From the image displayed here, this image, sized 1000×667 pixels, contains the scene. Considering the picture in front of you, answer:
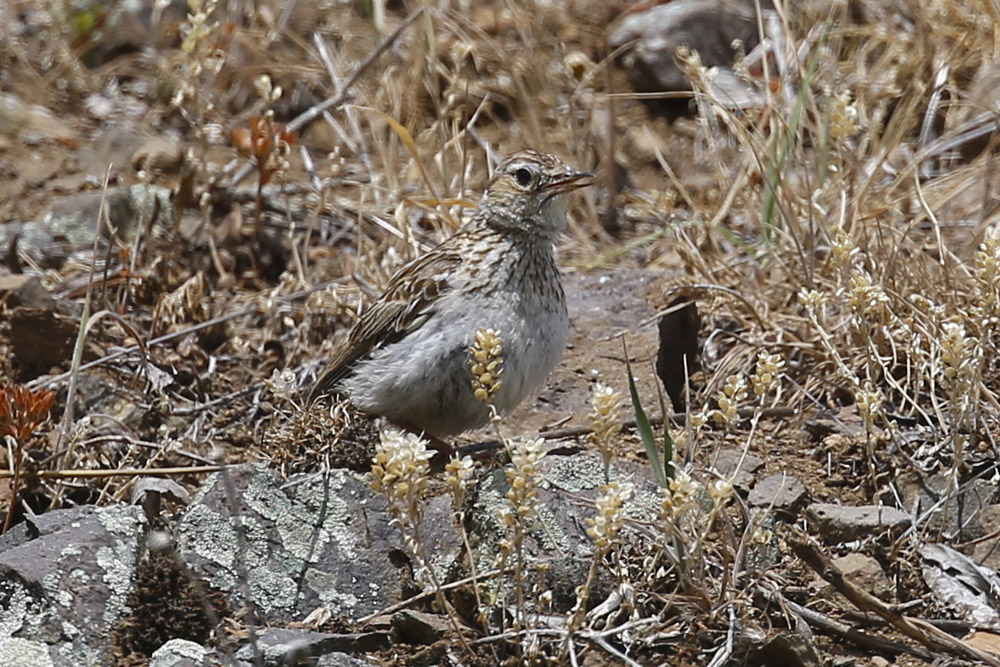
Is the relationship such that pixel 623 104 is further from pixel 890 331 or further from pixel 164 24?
pixel 890 331

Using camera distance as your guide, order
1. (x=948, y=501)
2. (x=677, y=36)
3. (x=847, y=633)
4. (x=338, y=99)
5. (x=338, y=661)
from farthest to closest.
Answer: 1. (x=677, y=36)
2. (x=338, y=99)
3. (x=948, y=501)
4. (x=847, y=633)
5. (x=338, y=661)

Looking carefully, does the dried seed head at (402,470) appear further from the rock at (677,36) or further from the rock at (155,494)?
the rock at (677,36)

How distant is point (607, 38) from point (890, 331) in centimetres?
386

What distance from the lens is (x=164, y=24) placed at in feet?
28.0

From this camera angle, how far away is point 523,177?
5207 mm

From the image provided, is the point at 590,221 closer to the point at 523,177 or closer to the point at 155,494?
the point at 523,177

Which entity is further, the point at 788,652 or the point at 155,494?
the point at 155,494

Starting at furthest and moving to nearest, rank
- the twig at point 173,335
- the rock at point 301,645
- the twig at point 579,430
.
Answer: the twig at point 173,335 < the twig at point 579,430 < the rock at point 301,645

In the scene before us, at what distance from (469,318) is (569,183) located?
77cm

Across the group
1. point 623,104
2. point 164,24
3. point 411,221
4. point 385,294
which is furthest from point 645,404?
point 164,24

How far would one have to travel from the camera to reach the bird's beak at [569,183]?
5.12 meters

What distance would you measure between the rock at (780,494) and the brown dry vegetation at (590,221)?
0.31 ft

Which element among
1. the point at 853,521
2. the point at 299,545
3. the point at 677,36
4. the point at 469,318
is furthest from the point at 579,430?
the point at 677,36

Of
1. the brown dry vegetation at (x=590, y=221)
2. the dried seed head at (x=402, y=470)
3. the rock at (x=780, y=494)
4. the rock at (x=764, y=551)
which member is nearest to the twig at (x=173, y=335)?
the brown dry vegetation at (x=590, y=221)
